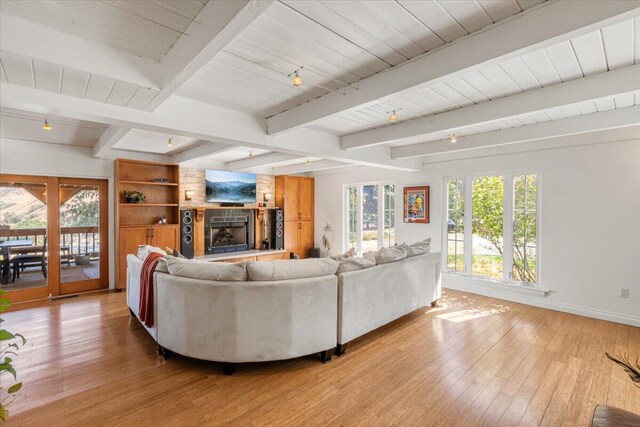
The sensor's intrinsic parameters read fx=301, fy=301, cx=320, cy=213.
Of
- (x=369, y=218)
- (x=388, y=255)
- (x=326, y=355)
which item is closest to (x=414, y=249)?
(x=388, y=255)

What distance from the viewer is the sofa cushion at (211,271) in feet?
8.94

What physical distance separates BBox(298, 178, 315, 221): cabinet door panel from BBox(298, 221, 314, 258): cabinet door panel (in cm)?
16

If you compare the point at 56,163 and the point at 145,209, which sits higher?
the point at 56,163

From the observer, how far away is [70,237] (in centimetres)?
523

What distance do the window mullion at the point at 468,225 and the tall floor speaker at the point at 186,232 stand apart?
5.35 meters

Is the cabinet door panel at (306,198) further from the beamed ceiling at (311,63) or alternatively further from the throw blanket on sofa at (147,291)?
the throw blanket on sofa at (147,291)

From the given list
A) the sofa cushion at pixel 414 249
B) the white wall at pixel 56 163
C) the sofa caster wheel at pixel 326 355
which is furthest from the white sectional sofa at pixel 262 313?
the white wall at pixel 56 163

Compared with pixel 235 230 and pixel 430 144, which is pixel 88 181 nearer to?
pixel 235 230

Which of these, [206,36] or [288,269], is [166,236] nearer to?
[288,269]

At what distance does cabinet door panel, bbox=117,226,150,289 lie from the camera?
5.38 meters

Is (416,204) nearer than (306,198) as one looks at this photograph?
Yes

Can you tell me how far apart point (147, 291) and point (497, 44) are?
3663 millimetres

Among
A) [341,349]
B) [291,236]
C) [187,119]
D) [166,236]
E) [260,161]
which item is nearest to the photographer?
[187,119]

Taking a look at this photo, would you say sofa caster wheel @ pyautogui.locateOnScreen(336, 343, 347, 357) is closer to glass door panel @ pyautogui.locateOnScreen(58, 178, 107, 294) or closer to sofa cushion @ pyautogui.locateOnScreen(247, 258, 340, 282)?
sofa cushion @ pyautogui.locateOnScreen(247, 258, 340, 282)
